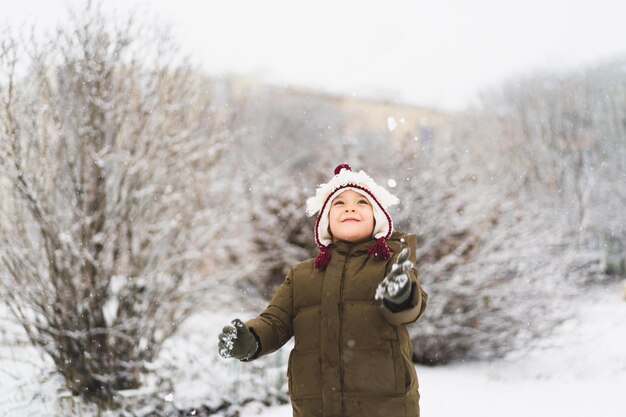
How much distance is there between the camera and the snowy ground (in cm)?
562

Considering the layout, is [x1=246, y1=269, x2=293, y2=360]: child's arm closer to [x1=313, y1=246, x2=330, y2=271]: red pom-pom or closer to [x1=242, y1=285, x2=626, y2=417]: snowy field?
[x1=313, y1=246, x2=330, y2=271]: red pom-pom

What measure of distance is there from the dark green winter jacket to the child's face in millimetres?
122

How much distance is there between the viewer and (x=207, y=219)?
673cm

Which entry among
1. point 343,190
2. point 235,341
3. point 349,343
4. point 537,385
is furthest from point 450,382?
point 235,341

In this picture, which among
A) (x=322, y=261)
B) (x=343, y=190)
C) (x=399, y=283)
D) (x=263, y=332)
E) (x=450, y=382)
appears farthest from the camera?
(x=450, y=382)

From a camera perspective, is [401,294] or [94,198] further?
[94,198]

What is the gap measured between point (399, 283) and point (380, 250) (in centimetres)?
43

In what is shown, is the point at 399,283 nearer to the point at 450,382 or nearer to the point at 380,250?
the point at 380,250

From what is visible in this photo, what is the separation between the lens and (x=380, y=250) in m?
2.53

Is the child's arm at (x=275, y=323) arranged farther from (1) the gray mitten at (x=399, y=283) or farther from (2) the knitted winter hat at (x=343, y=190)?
(1) the gray mitten at (x=399, y=283)

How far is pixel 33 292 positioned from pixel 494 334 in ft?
19.2

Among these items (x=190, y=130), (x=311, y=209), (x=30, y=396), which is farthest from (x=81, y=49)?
(x=311, y=209)

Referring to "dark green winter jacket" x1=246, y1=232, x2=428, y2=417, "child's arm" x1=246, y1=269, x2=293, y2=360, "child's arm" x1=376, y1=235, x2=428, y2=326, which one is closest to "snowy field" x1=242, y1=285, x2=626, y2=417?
"child's arm" x1=246, y1=269, x2=293, y2=360

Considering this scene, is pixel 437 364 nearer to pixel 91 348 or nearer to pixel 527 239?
pixel 527 239
